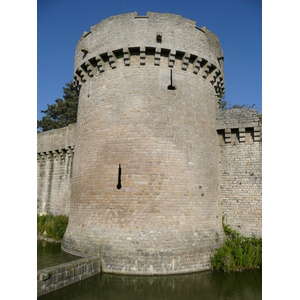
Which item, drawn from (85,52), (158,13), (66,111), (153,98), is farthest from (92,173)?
(66,111)

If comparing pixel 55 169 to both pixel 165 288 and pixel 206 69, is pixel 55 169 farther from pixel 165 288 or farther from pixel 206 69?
pixel 165 288

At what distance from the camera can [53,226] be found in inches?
527

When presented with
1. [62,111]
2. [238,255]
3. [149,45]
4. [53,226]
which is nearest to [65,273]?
[238,255]

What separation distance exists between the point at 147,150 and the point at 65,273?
14.6 ft

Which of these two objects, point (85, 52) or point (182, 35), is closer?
point (182, 35)

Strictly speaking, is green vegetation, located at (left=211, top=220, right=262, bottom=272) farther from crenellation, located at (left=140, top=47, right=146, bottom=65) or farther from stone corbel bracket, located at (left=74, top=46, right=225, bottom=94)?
crenellation, located at (left=140, top=47, right=146, bottom=65)

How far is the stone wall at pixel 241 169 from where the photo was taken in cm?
1042

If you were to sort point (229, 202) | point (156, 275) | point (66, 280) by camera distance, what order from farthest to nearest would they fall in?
point (229, 202)
point (156, 275)
point (66, 280)

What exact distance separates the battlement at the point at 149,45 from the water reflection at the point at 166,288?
286 inches

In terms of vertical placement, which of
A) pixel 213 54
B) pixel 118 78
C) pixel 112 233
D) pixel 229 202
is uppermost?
pixel 213 54

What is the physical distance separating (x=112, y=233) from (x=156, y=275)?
1.89m

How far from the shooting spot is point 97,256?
27.9 ft

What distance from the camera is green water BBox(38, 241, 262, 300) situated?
22.6 feet

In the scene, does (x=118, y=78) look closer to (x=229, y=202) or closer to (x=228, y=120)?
(x=228, y=120)
